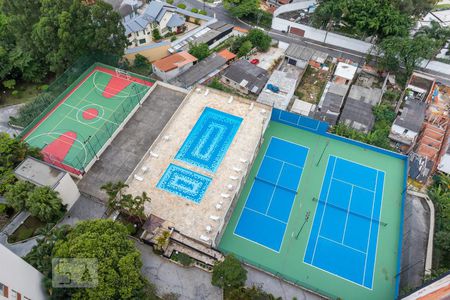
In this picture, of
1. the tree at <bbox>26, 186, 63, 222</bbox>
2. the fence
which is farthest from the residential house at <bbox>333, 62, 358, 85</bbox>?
the tree at <bbox>26, 186, 63, 222</bbox>

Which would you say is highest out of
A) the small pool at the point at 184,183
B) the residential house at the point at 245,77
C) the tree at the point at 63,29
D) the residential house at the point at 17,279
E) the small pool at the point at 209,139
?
the residential house at the point at 245,77

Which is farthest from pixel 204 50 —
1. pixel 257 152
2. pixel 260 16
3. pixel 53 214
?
pixel 53 214

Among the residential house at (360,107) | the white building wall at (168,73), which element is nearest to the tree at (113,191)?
A: the white building wall at (168,73)

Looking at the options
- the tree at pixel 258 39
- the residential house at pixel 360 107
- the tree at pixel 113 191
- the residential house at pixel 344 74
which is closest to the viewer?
the tree at pixel 113 191

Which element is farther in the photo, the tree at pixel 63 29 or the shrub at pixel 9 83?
the shrub at pixel 9 83

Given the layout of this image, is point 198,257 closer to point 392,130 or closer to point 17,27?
point 392,130

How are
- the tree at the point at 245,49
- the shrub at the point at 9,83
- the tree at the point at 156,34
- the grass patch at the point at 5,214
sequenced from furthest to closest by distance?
the tree at the point at 156,34, the tree at the point at 245,49, the shrub at the point at 9,83, the grass patch at the point at 5,214

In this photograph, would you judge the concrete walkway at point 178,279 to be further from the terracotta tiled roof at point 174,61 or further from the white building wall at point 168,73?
the terracotta tiled roof at point 174,61
